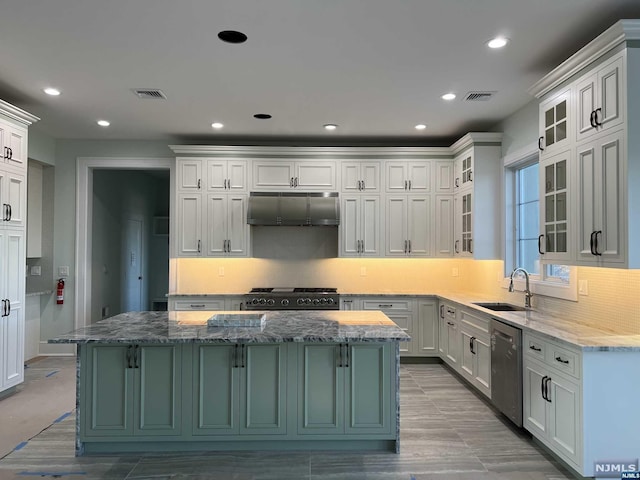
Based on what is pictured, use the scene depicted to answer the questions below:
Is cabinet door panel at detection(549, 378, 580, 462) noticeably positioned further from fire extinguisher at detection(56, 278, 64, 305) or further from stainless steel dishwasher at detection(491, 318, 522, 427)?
fire extinguisher at detection(56, 278, 64, 305)

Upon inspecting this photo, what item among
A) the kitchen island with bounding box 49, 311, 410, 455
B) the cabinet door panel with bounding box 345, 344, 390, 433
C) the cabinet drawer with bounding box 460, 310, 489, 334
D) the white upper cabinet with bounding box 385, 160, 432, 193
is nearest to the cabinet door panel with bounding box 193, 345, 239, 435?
the kitchen island with bounding box 49, 311, 410, 455

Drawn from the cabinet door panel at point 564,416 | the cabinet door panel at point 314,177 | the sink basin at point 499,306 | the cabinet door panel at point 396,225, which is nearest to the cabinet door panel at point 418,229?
the cabinet door panel at point 396,225

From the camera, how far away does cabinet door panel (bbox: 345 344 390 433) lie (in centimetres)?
308

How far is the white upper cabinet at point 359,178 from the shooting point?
5.75 metres

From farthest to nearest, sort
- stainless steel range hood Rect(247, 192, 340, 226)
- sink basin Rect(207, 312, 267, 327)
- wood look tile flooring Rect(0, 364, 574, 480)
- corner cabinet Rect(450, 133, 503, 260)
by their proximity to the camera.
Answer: stainless steel range hood Rect(247, 192, 340, 226), corner cabinet Rect(450, 133, 503, 260), sink basin Rect(207, 312, 267, 327), wood look tile flooring Rect(0, 364, 574, 480)

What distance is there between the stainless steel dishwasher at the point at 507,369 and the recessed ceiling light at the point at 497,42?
2.10m

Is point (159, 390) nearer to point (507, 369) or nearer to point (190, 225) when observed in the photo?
point (507, 369)

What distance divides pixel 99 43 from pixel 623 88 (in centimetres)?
341

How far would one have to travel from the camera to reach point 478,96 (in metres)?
4.23

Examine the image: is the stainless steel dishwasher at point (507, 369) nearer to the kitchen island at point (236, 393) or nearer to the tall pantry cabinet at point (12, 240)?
the kitchen island at point (236, 393)

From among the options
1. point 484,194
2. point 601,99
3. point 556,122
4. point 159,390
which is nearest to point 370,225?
point 484,194

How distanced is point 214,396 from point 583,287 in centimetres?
293

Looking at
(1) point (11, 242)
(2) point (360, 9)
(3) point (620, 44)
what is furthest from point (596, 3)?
(1) point (11, 242)

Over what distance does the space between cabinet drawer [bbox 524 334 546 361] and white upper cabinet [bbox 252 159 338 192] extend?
10.3 ft
